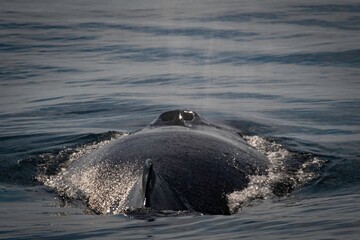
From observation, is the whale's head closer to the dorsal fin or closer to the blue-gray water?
the blue-gray water

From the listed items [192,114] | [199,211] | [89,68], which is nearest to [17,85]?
[89,68]

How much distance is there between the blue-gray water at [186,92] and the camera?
6.21m

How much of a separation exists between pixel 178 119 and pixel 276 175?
4.58 feet

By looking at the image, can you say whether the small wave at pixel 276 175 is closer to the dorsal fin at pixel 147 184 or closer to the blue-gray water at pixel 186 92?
the blue-gray water at pixel 186 92

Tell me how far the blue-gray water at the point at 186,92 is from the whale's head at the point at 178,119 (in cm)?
109

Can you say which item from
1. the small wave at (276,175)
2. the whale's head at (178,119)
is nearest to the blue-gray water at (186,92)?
the small wave at (276,175)

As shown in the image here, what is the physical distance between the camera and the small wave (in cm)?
714

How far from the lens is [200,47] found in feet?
65.8

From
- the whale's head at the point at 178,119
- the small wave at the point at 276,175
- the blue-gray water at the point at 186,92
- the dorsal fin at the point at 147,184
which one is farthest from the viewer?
the whale's head at the point at 178,119

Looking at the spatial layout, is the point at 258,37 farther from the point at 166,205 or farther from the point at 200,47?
the point at 166,205

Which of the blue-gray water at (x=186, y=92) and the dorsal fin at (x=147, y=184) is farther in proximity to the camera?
the blue-gray water at (x=186, y=92)

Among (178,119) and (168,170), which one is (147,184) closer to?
(168,170)

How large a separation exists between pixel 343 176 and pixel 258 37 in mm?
13104

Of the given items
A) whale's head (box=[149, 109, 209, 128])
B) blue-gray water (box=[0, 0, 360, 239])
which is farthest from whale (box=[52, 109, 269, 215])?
blue-gray water (box=[0, 0, 360, 239])
